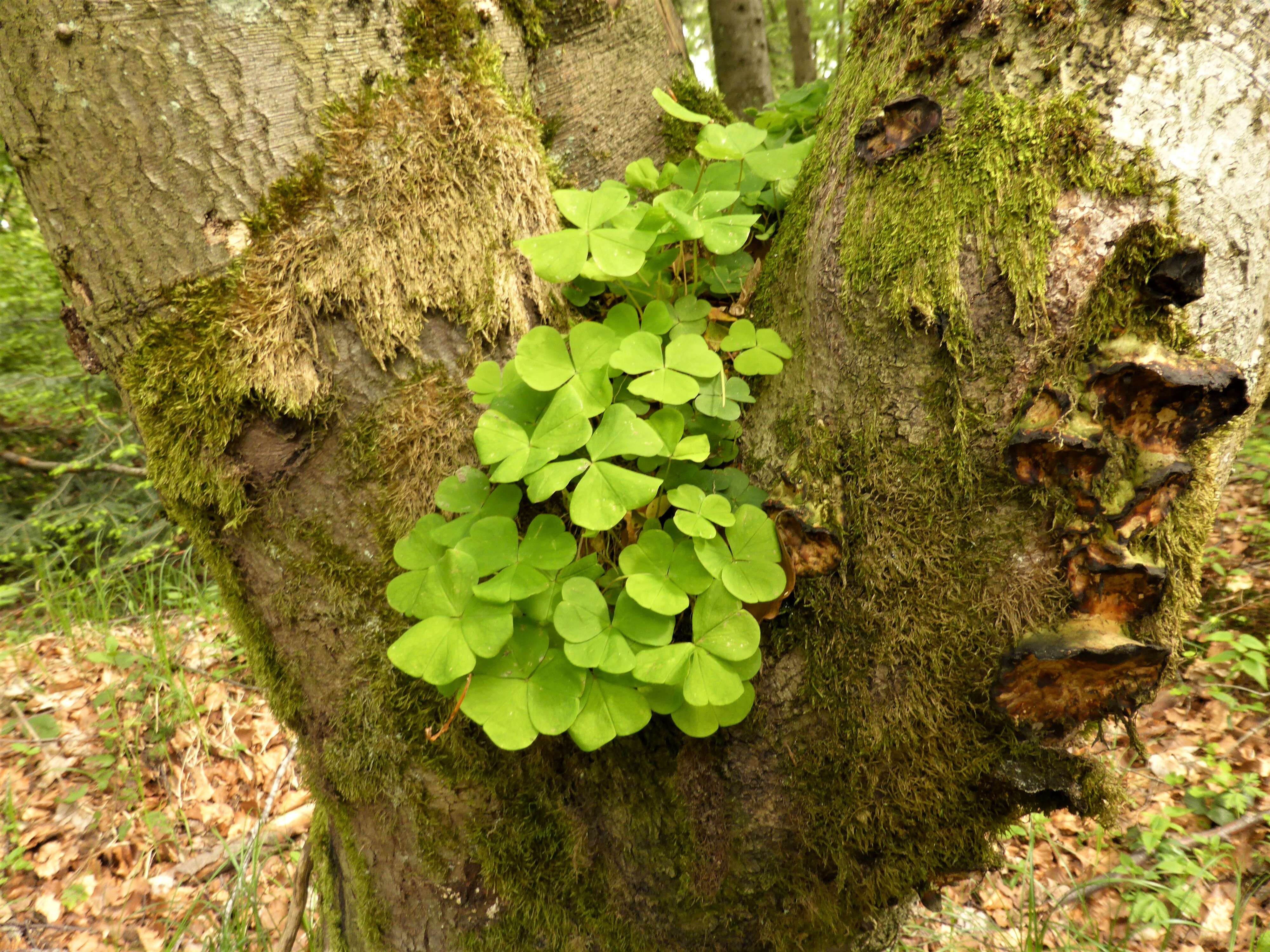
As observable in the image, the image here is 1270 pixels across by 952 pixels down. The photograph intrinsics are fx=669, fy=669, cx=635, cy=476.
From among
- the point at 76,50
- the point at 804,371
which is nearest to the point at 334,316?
the point at 76,50

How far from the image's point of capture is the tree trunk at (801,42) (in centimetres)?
722

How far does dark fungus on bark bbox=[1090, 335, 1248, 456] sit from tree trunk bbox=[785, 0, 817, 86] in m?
7.53

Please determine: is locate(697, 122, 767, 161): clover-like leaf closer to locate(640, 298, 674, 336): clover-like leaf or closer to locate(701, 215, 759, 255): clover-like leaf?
locate(701, 215, 759, 255): clover-like leaf

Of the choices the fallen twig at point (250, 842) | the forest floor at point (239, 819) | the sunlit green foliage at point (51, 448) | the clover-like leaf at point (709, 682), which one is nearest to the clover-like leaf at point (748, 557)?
the clover-like leaf at point (709, 682)

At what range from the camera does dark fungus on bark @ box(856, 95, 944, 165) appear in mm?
1123

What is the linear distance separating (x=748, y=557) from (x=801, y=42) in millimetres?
8094

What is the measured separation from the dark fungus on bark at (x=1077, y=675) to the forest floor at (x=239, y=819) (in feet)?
4.19

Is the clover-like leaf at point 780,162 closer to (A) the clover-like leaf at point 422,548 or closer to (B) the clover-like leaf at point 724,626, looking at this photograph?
(B) the clover-like leaf at point 724,626

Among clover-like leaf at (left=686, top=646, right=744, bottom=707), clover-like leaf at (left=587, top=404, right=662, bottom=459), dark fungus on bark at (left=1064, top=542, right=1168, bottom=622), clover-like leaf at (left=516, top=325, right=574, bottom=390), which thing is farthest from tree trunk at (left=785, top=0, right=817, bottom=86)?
clover-like leaf at (left=686, top=646, right=744, bottom=707)

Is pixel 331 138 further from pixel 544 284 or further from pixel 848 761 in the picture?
pixel 848 761

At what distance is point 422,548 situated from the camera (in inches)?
49.0

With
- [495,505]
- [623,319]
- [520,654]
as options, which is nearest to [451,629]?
[520,654]

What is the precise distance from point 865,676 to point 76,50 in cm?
173

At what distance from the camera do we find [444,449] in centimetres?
131
